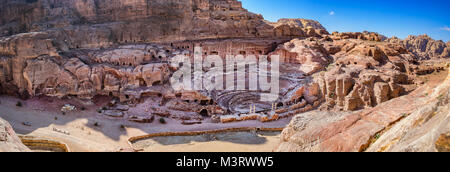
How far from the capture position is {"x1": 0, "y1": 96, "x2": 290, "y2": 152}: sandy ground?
666 inches

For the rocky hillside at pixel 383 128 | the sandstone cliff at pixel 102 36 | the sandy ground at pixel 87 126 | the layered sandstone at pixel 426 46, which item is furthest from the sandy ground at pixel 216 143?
the layered sandstone at pixel 426 46

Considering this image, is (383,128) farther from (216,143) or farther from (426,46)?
(426,46)

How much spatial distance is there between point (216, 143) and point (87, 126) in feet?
36.3

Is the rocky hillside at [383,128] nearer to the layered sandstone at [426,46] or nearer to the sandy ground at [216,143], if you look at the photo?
the sandy ground at [216,143]

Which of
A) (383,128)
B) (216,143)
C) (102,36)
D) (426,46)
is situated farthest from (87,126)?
(426,46)

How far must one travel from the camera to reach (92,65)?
27.1 metres

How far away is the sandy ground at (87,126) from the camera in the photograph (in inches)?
666

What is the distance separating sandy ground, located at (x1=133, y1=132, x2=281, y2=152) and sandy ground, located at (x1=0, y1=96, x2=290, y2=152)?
0.23 feet

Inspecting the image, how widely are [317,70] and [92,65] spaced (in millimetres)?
25331

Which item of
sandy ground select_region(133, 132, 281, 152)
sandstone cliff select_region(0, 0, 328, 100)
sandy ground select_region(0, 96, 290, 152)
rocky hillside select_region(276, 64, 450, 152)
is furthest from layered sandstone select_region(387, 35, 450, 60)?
rocky hillside select_region(276, 64, 450, 152)

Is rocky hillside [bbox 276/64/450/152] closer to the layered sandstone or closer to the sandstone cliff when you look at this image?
the sandstone cliff

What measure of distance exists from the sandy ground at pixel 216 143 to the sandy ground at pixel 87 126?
0.23 feet

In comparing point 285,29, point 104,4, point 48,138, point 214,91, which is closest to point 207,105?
point 214,91
